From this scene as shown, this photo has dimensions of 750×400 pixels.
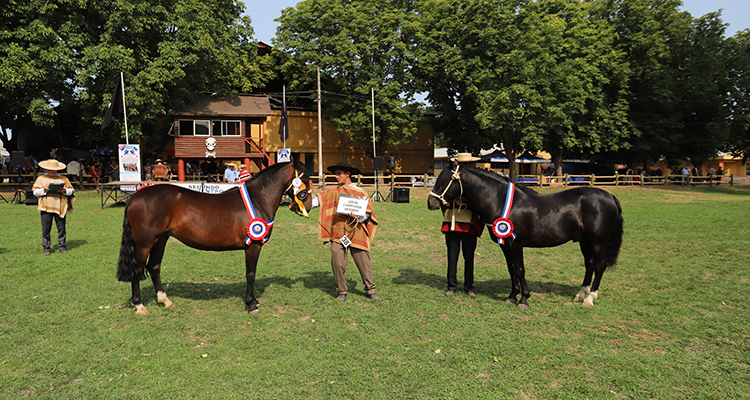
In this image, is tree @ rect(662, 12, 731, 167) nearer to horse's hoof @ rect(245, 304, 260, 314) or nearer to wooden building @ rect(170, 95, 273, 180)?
wooden building @ rect(170, 95, 273, 180)

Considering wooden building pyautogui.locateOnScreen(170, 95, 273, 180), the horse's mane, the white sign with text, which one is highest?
wooden building pyautogui.locateOnScreen(170, 95, 273, 180)

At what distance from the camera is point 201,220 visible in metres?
5.76

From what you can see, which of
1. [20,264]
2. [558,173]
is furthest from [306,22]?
[20,264]

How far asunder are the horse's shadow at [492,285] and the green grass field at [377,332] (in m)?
0.04

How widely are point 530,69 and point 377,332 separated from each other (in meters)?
28.9

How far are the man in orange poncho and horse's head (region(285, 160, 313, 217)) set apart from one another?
0.13 metres

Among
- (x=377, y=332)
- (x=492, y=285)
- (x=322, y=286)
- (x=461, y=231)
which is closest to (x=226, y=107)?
(x=322, y=286)

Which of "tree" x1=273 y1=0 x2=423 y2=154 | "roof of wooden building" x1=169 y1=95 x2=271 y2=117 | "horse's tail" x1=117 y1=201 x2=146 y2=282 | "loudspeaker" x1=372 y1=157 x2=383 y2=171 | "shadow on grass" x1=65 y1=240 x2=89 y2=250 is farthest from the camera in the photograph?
"tree" x1=273 y1=0 x2=423 y2=154

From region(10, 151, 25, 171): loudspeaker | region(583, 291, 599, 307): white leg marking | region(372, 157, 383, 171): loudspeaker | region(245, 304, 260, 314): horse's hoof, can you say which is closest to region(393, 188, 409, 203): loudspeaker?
region(372, 157, 383, 171): loudspeaker

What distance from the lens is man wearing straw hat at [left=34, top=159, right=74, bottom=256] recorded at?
9148mm

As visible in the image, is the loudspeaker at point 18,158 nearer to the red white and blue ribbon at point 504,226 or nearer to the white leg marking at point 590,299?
the red white and blue ribbon at point 504,226

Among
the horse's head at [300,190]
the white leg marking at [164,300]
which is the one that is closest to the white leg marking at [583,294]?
the horse's head at [300,190]

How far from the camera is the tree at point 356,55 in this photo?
31984 millimetres

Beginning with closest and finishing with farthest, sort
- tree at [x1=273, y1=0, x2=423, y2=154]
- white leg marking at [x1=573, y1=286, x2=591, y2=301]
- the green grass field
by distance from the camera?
the green grass field, white leg marking at [x1=573, y1=286, x2=591, y2=301], tree at [x1=273, y1=0, x2=423, y2=154]
